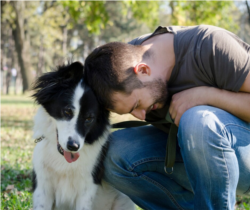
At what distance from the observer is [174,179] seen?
2.85 metres

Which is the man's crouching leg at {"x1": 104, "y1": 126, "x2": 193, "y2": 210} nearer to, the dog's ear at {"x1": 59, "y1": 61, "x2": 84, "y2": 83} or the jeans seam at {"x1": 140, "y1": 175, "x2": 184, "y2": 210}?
the jeans seam at {"x1": 140, "y1": 175, "x2": 184, "y2": 210}

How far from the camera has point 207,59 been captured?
2365mm

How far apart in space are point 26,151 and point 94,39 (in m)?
37.5

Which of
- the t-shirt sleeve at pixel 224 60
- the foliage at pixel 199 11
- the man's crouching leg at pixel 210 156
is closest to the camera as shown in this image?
the man's crouching leg at pixel 210 156

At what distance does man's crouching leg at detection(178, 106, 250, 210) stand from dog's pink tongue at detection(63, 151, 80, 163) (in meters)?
0.99

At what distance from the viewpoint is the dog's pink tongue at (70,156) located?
107 inches

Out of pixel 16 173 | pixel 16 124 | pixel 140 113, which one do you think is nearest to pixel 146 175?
pixel 140 113

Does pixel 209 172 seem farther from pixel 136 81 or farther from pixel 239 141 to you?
pixel 136 81

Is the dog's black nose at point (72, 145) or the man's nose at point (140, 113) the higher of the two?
the man's nose at point (140, 113)

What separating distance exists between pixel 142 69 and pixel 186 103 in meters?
0.42

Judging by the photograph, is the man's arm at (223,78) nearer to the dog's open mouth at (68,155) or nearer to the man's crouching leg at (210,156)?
the man's crouching leg at (210,156)

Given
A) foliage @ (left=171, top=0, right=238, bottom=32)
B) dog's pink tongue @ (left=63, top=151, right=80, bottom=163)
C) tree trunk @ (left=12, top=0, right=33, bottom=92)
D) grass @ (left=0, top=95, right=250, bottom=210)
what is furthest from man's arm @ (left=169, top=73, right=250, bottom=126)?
tree trunk @ (left=12, top=0, right=33, bottom=92)

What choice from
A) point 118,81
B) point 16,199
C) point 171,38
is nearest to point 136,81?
point 118,81

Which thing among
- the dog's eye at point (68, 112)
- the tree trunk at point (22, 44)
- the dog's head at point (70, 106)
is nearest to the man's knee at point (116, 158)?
the dog's head at point (70, 106)
